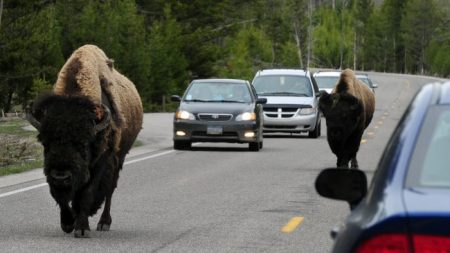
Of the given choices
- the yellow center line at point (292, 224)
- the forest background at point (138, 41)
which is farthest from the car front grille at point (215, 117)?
the yellow center line at point (292, 224)

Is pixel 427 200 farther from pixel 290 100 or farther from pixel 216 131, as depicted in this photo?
pixel 290 100

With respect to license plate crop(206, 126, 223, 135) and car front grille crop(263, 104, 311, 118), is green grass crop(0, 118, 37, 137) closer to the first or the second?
license plate crop(206, 126, 223, 135)

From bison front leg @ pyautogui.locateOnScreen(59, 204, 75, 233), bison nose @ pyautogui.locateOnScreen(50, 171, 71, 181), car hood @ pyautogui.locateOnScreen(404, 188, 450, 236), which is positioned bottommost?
bison front leg @ pyautogui.locateOnScreen(59, 204, 75, 233)

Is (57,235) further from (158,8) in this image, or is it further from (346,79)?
(158,8)

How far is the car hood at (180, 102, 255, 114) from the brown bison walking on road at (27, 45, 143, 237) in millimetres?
13791

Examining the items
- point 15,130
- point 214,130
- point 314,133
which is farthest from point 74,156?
point 314,133

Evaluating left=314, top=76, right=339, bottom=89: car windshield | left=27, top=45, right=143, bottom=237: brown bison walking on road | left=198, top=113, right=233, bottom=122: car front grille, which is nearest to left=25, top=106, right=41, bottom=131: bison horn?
left=27, top=45, right=143, bottom=237: brown bison walking on road

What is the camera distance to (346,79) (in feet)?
68.4

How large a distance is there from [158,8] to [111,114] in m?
69.8

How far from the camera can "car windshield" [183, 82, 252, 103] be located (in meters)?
27.9

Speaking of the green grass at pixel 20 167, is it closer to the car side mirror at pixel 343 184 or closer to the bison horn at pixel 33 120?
the bison horn at pixel 33 120

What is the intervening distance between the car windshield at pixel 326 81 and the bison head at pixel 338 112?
26.5 m

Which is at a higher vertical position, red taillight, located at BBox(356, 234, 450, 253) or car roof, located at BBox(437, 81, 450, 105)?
car roof, located at BBox(437, 81, 450, 105)

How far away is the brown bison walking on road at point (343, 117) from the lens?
20.5 metres
